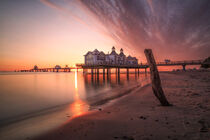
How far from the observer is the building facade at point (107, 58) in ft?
153

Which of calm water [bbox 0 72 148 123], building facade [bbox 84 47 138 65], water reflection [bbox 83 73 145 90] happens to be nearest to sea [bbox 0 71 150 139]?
calm water [bbox 0 72 148 123]

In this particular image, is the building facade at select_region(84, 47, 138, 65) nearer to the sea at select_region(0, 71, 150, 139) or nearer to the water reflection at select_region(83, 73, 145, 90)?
the water reflection at select_region(83, 73, 145, 90)

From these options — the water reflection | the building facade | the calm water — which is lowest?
the water reflection

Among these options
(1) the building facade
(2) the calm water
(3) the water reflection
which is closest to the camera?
(2) the calm water

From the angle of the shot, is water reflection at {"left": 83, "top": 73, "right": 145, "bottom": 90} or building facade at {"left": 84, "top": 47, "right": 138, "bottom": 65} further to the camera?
building facade at {"left": 84, "top": 47, "right": 138, "bottom": 65}

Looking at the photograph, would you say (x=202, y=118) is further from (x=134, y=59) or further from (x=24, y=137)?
(x=134, y=59)

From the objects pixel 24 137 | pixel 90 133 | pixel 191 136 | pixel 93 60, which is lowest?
pixel 24 137

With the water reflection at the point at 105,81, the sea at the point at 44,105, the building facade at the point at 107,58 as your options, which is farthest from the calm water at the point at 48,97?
the building facade at the point at 107,58

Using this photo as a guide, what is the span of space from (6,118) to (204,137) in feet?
29.8

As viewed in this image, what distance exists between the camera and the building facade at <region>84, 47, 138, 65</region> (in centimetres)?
4650

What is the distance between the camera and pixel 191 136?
108 inches

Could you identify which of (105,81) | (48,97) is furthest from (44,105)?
(105,81)

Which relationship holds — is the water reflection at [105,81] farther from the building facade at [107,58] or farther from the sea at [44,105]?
the building facade at [107,58]

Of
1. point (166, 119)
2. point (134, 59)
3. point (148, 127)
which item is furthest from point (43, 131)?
point (134, 59)
